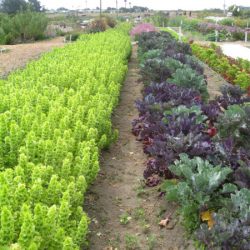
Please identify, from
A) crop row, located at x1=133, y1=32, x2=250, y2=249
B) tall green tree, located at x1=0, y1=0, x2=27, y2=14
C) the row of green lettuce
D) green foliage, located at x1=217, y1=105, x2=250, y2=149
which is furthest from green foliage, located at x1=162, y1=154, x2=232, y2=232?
tall green tree, located at x1=0, y1=0, x2=27, y2=14

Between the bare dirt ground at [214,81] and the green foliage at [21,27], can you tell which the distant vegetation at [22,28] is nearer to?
the green foliage at [21,27]

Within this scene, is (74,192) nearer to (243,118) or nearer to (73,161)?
(73,161)

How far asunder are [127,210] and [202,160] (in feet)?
3.78

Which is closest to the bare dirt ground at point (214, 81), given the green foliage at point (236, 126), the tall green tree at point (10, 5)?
the green foliage at point (236, 126)

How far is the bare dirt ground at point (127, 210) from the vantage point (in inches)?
168

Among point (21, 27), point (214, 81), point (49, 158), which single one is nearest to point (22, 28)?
point (21, 27)

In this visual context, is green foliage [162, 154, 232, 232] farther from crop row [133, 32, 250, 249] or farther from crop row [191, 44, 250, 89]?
crop row [191, 44, 250, 89]

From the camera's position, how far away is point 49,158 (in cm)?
436

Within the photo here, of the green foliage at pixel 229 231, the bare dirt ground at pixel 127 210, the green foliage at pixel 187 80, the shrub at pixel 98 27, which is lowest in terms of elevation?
the shrub at pixel 98 27

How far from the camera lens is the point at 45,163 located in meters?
4.29

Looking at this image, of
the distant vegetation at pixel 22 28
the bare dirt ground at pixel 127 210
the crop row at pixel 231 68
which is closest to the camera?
the bare dirt ground at pixel 127 210

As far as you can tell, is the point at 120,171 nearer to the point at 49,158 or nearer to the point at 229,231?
the point at 49,158

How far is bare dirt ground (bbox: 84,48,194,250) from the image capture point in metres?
4.26

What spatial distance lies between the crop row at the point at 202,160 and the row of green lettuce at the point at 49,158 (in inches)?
31.6
